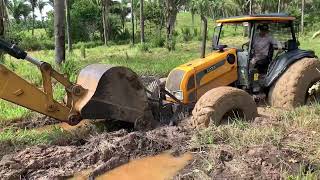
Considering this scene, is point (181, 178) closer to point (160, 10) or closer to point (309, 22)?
point (160, 10)

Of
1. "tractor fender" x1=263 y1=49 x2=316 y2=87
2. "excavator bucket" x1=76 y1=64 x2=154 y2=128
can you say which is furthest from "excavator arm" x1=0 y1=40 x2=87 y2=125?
"tractor fender" x1=263 y1=49 x2=316 y2=87

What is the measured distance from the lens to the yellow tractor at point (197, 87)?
7.37 metres

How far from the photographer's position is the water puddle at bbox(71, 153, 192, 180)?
6.14 metres

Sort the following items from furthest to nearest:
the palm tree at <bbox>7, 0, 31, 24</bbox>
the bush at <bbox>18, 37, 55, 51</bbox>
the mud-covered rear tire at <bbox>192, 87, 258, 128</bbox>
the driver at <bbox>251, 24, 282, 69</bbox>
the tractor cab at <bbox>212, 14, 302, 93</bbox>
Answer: the palm tree at <bbox>7, 0, 31, 24</bbox>
the bush at <bbox>18, 37, 55, 51</bbox>
the driver at <bbox>251, 24, 282, 69</bbox>
the tractor cab at <bbox>212, 14, 302, 93</bbox>
the mud-covered rear tire at <bbox>192, 87, 258, 128</bbox>

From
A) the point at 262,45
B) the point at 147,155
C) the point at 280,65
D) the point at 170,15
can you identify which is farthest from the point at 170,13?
the point at 147,155

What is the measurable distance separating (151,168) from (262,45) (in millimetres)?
4070

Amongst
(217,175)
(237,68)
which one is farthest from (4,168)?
(237,68)

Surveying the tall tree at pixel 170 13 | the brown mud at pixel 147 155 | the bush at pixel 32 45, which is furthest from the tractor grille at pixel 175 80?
the bush at pixel 32 45

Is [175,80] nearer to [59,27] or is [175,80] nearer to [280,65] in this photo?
[280,65]

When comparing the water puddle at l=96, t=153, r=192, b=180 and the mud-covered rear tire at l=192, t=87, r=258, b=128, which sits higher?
the mud-covered rear tire at l=192, t=87, r=258, b=128

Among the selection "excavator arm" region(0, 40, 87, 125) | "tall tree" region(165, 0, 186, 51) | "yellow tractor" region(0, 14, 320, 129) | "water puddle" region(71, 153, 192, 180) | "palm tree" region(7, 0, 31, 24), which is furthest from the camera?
"palm tree" region(7, 0, 31, 24)

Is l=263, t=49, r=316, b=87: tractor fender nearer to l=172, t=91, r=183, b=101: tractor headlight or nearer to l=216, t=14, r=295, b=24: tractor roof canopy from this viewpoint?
l=216, t=14, r=295, b=24: tractor roof canopy

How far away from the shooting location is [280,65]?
9.34 m

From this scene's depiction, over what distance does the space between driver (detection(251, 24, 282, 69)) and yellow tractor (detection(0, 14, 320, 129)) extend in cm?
8
